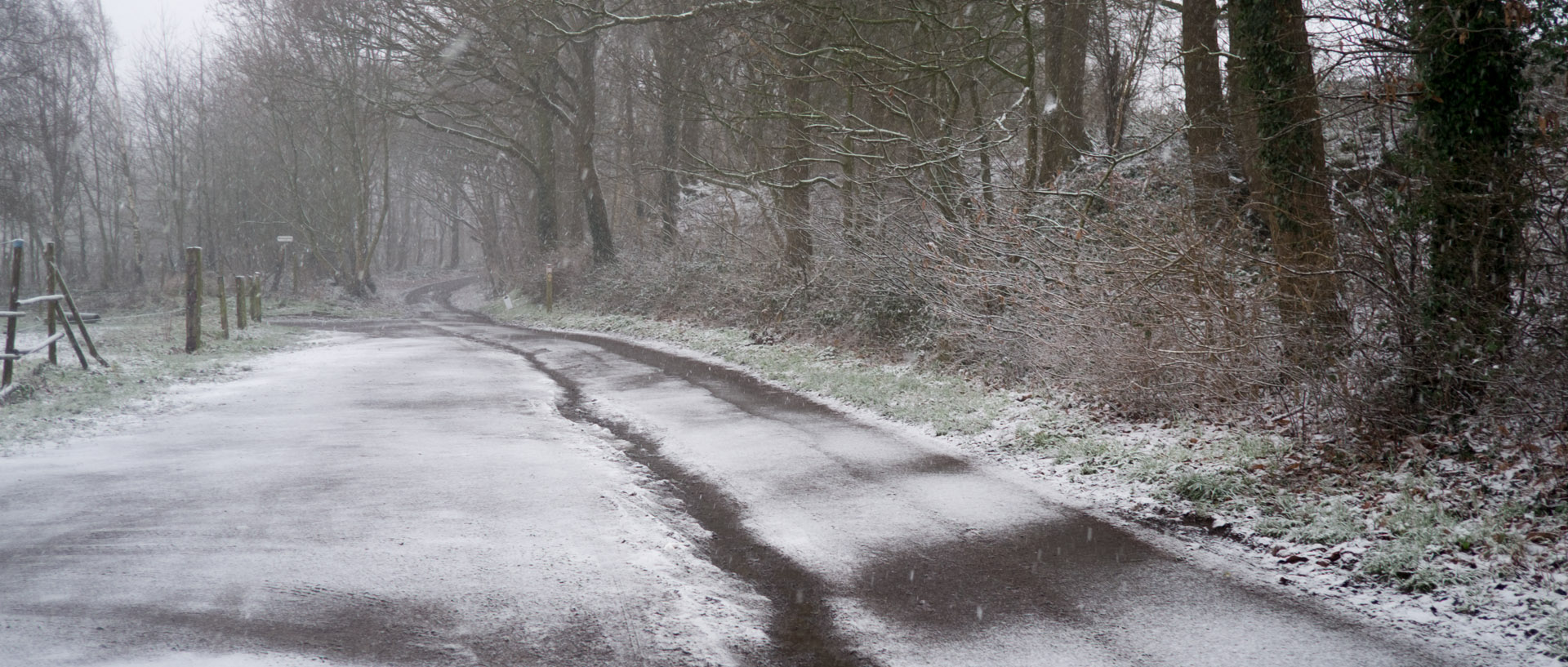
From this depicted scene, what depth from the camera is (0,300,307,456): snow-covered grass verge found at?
30.7 ft

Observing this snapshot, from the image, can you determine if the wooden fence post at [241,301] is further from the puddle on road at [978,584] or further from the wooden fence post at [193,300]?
the puddle on road at [978,584]

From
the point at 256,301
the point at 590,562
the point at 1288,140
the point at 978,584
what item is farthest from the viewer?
the point at 256,301

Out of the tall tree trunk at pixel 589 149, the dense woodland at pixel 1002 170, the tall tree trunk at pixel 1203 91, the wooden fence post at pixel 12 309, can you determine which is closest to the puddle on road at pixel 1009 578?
the dense woodland at pixel 1002 170

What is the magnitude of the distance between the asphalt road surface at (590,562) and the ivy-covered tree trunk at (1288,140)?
323 centimetres

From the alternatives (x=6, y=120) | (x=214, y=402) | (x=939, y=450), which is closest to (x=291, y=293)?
(x=6, y=120)

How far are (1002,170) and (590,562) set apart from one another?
11.7m

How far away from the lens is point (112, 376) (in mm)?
12664

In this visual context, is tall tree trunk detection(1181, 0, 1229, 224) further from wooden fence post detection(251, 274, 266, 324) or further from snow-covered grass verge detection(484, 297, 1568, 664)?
wooden fence post detection(251, 274, 266, 324)

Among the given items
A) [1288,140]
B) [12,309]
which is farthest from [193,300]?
[1288,140]

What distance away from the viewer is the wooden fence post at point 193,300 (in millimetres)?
15961

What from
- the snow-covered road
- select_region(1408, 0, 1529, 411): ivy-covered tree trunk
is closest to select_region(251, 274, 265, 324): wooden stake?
the snow-covered road

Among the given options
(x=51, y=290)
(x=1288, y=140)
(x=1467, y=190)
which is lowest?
(x=51, y=290)

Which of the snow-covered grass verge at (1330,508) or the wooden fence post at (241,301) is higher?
the wooden fence post at (241,301)

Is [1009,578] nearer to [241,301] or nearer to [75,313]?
[75,313]
